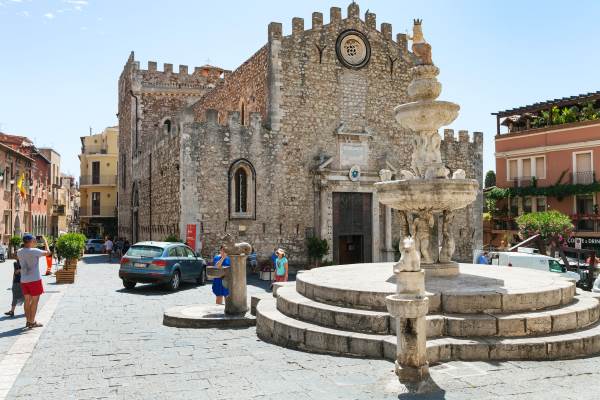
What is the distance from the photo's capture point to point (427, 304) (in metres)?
5.94

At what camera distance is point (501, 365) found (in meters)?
6.77

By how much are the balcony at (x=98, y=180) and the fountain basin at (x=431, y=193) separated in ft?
156

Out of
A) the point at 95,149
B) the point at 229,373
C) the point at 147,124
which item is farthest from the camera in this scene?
the point at 95,149

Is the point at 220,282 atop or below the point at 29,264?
below

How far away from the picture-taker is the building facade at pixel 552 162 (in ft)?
109

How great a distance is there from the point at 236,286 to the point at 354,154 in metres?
13.4

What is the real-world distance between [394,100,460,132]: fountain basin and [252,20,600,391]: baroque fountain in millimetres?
19

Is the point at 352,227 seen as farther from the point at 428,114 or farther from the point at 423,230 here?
the point at 428,114

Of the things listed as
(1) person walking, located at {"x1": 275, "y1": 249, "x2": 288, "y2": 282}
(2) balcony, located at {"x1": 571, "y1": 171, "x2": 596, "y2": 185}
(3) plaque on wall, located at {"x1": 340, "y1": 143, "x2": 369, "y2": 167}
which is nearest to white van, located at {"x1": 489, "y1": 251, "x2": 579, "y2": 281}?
(3) plaque on wall, located at {"x1": 340, "y1": 143, "x2": 369, "y2": 167}

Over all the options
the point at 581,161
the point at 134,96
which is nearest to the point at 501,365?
the point at 134,96

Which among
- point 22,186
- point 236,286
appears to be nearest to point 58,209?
point 22,186

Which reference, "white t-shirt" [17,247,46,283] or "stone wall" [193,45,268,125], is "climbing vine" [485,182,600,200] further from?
"white t-shirt" [17,247,46,283]

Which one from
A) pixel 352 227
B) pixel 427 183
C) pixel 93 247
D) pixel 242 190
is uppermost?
pixel 242 190

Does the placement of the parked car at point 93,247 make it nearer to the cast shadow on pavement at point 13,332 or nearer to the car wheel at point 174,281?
the car wheel at point 174,281
